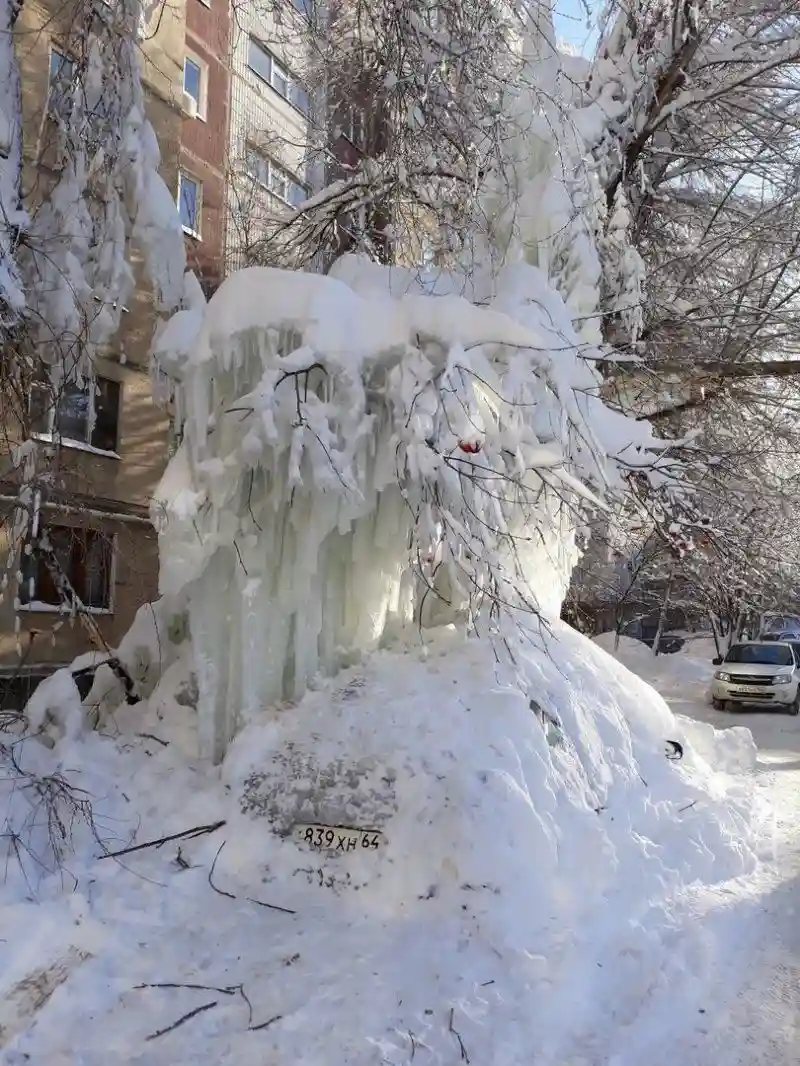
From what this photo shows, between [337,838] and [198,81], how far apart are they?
631 inches

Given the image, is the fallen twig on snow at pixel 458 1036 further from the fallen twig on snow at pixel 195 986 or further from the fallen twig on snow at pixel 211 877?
the fallen twig on snow at pixel 211 877

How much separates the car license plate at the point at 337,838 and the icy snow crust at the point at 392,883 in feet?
0.20

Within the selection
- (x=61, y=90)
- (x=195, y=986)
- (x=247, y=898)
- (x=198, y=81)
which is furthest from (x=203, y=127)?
(x=195, y=986)

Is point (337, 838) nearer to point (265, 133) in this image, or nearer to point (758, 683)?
point (265, 133)

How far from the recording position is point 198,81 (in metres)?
16.8

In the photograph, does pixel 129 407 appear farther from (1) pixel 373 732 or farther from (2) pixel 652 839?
(2) pixel 652 839

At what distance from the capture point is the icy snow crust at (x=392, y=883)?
12.2 ft

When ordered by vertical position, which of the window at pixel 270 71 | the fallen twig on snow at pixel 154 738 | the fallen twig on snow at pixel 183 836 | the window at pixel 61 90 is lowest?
the fallen twig on snow at pixel 183 836

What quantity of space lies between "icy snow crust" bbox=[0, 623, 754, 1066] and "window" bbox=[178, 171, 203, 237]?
1093cm

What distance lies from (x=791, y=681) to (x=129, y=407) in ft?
47.4

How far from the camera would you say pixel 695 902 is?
17.3ft

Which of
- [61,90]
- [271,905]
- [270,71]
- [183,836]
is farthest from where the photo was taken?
[270,71]

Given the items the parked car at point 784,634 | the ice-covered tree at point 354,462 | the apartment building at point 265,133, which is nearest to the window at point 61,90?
the apartment building at point 265,133

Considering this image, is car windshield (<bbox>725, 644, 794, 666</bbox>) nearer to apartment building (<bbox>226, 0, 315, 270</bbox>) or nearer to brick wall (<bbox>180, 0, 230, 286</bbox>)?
apartment building (<bbox>226, 0, 315, 270</bbox>)
